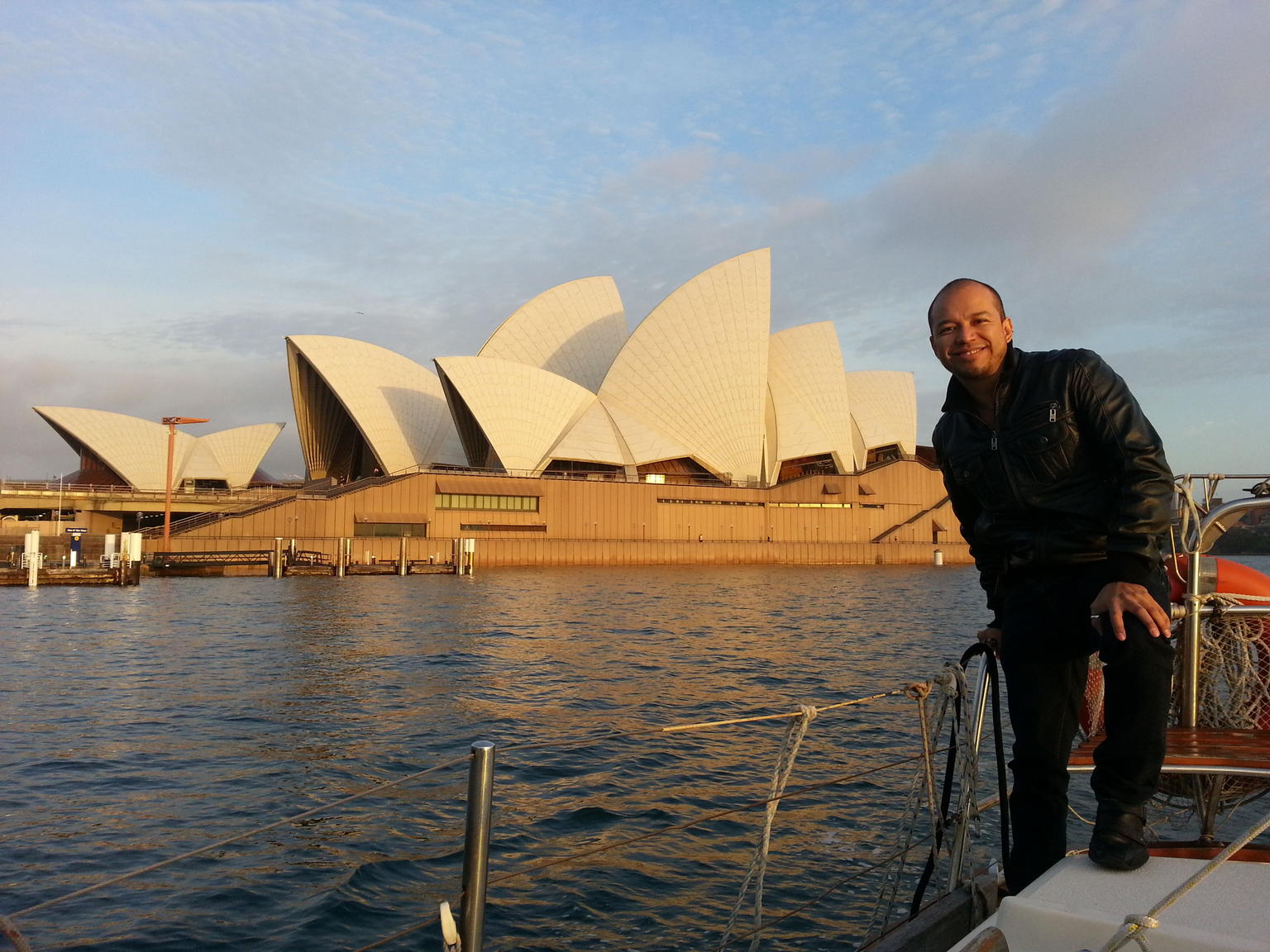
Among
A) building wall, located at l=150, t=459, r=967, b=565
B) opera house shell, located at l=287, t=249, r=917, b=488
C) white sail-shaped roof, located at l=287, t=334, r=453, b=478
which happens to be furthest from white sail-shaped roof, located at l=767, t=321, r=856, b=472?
white sail-shaped roof, located at l=287, t=334, r=453, b=478

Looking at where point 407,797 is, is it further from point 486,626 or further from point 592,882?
point 486,626

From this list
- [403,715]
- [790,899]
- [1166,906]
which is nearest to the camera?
[1166,906]

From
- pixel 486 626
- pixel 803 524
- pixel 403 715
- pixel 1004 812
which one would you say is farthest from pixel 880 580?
pixel 1004 812

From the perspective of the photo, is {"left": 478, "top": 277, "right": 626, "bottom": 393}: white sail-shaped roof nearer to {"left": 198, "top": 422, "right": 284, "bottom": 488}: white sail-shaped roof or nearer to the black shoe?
{"left": 198, "top": 422, "right": 284, "bottom": 488}: white sail-shaped roof

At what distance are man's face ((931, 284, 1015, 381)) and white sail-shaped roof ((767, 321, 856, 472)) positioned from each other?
1726 inches

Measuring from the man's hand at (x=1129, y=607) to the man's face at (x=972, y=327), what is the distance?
0.63 m

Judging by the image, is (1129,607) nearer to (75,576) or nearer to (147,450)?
(75,576)

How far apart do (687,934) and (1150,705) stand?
288 centimetres

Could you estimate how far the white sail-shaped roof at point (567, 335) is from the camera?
149 feet

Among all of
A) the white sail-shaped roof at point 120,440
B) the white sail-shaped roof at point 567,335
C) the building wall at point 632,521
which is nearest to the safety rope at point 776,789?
the building wall at point 632,521

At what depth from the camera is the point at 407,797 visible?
20.1ft

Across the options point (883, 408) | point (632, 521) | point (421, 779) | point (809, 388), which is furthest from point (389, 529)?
point (883, 408)

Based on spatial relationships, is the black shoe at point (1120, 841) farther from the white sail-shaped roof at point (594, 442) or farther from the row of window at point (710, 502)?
the white sail-shaped roof at point (594, 442)

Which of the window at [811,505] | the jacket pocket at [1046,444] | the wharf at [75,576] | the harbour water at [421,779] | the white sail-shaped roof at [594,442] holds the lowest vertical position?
the harbour water at [421,779]
